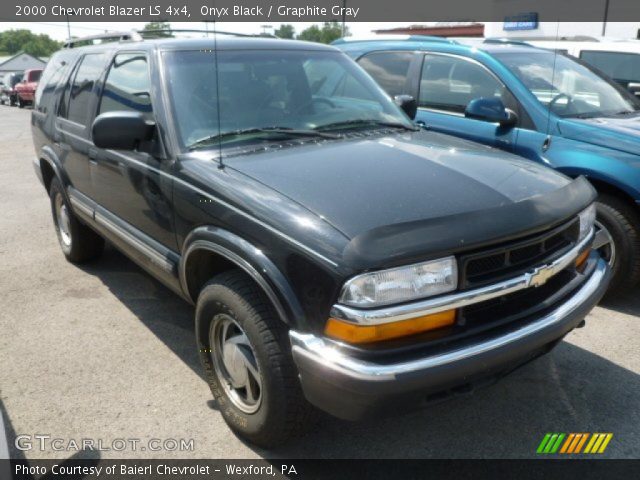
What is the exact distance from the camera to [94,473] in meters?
2.58

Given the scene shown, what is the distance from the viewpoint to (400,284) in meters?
2.11

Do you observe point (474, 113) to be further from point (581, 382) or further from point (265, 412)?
point (265, 412)

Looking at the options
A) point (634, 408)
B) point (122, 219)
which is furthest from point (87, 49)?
point (634, 408)

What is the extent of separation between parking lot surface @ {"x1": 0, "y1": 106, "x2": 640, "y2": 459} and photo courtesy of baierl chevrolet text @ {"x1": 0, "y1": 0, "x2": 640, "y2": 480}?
2 cm

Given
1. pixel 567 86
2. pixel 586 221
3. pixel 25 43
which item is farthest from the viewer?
pixel 25 43

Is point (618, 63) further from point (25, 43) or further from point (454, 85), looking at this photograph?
point (25, 43)

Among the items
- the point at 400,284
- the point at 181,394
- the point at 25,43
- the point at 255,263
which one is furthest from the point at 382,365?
the point at 25,43

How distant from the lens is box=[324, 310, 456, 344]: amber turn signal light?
210cm

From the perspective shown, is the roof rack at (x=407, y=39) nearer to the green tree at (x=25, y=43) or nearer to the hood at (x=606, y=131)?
the hood at (x=606, y=131)

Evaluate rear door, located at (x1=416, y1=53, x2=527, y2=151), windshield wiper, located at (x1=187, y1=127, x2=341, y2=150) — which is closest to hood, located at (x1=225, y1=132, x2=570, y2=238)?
windshield wiper, located at (x1=187, y1=127, x2=341, y2=150)

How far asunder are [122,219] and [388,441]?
2.21 m

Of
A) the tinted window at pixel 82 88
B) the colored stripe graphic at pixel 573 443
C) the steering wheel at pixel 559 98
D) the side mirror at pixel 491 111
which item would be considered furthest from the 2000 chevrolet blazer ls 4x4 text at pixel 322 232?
the steering wheel at pixel 559 98

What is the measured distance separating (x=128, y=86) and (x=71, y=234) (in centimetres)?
186

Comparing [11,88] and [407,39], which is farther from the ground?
[407,39]
